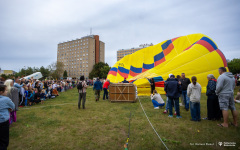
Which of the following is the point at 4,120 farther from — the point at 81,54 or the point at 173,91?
the point at 81,54

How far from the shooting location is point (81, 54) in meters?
65.9

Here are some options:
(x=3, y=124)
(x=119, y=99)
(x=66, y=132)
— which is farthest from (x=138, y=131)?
(x=119, y=99)

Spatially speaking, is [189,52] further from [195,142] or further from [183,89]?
[195,142]

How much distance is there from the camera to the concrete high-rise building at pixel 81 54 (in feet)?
211

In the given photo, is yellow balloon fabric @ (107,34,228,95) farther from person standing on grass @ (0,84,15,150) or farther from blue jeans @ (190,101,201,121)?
person standing on grass @ (0,84,15,150)

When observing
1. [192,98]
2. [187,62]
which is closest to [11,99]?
[192,98]

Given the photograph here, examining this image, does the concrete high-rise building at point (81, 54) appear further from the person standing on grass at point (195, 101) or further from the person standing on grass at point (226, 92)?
the person standing on grass at point (226, 92)

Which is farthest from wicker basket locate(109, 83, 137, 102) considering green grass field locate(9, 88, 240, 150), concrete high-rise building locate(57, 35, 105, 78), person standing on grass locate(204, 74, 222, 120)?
concrete high-rise building locate(57, 35, 105, 78)

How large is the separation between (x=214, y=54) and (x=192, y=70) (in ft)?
7.55

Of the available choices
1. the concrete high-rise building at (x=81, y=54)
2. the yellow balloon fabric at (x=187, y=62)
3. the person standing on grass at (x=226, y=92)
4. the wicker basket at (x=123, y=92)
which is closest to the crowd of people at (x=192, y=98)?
the person standing on grass at (x=226, y=92)

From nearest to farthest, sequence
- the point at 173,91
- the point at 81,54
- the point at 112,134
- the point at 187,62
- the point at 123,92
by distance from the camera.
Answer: the point at 112,134 < the point at 173,91 < the point at 123,92 < the point at 187,62 < the point at 81,54

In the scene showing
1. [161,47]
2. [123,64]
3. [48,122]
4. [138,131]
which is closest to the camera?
[138,131]

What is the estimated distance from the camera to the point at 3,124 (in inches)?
94.1

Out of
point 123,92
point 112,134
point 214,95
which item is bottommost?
point 112,134
